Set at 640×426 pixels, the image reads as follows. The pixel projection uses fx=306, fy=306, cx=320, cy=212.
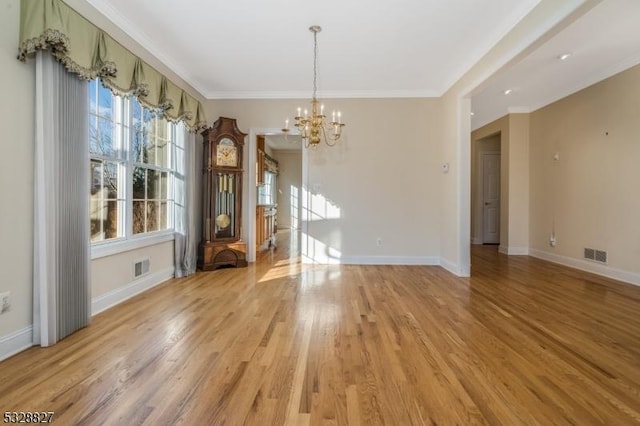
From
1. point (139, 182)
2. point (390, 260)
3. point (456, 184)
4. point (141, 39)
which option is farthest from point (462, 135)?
point (139, 182)

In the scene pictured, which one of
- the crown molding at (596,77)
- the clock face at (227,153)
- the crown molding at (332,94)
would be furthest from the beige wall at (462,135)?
the clock face at (227,153)

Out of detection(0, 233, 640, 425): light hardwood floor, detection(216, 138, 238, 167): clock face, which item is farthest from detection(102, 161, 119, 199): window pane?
detection(216, 138, 238, 167): clock face

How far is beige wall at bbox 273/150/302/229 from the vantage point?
11594 mm

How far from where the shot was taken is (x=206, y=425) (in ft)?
4.65

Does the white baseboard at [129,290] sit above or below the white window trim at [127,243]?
below

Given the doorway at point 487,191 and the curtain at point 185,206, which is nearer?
the curtain at point 185,206

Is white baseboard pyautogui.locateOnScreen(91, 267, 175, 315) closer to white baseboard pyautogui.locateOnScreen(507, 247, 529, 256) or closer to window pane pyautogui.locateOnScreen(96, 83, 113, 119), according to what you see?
window pane pyautogui.locateOnScreen(96, 83, 113, 119)

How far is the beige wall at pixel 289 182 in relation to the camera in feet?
38.0

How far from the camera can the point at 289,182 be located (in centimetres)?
1164

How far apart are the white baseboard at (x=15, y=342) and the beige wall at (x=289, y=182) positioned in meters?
9.39

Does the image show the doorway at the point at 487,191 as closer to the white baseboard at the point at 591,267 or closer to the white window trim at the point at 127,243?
the white baseboard at the point at 591,267

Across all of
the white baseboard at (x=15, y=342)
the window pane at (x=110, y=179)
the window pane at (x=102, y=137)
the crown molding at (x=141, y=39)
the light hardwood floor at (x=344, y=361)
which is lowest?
the light hardwood floor at (x=344, y=361)

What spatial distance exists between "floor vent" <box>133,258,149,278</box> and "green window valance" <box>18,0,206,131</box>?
1.78 meters

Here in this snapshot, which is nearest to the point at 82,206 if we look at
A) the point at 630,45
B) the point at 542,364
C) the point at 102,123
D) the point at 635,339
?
the point at 102,123
